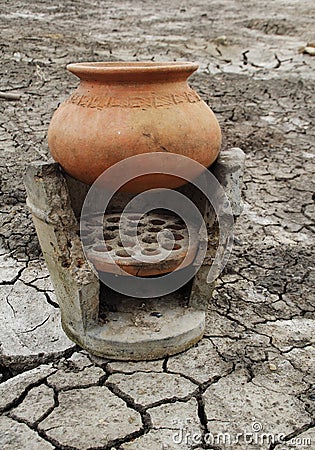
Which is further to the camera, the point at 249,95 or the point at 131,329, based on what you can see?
the point at 249,95

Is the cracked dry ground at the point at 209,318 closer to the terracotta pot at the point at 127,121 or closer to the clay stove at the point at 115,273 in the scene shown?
the clay stove at the point at 115,273

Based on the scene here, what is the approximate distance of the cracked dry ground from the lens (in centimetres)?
173

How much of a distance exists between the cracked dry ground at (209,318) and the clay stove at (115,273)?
0.29ft

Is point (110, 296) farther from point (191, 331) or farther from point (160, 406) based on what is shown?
point (160, 406)

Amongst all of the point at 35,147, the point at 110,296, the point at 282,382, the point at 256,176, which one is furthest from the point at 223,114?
the point at 282,382

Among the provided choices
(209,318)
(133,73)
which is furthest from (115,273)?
(133,73)

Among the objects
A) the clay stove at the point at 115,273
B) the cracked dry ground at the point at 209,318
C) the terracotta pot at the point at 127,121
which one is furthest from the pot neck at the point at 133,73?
the cracked dry ground at the point at 209,318

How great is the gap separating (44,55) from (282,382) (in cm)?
445

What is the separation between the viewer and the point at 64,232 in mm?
1929

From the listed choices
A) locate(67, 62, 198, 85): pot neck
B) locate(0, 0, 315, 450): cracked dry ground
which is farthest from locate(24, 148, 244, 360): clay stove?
locate(67, 62, 198, 85): pot neck

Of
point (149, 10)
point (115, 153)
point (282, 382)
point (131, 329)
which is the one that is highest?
point (149, 10)

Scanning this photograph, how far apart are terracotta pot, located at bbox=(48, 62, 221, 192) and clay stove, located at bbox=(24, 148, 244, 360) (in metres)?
0.14

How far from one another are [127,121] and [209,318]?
960mm

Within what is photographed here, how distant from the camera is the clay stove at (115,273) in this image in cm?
191
